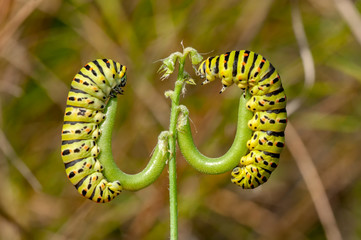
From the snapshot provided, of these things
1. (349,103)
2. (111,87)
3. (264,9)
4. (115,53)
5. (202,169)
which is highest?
(264,9)

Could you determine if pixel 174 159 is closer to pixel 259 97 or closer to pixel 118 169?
pixel 118 169

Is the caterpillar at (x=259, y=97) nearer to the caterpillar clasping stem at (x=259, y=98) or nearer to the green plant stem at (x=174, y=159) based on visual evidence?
the caterpillar clasping stem at (x=259, y=98)

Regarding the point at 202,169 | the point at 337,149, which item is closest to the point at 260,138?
the point at 202,169

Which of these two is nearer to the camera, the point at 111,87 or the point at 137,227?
the point at 111,87

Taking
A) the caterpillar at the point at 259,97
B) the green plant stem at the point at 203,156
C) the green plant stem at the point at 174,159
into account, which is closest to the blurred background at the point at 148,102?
→ the caterpillar at the point at 259,97

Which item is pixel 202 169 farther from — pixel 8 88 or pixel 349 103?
pixel 349 103

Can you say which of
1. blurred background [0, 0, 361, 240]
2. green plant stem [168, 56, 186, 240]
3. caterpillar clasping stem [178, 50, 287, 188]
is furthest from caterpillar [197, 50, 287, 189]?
blurred background [0, 0, 361, 240]
